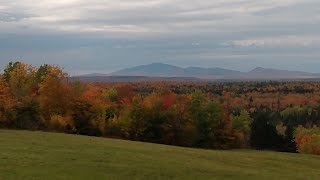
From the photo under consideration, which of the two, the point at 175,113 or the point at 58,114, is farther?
the point at 175,113

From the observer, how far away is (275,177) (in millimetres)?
34312

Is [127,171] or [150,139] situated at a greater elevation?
[127,171]

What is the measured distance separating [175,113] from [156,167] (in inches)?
1893

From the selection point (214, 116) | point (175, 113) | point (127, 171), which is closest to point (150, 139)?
point (175, 113)

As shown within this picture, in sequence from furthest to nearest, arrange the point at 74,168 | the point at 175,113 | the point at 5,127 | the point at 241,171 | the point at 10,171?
1. the point at 175,113
2. the point at 5,127
3. the point at 241,171
4. the point at 74,168
5. the point at 10,171

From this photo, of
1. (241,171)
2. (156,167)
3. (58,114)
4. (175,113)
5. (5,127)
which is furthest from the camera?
(175,113)

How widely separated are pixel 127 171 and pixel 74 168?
132 inches

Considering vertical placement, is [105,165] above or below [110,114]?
above

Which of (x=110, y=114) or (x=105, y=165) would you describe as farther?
(x=110, y=114)

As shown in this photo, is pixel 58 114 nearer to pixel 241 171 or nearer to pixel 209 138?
pixel 209 138

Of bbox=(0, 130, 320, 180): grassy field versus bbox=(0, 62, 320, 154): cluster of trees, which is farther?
bbox=(0, 62, 320, 154): cluster of trees

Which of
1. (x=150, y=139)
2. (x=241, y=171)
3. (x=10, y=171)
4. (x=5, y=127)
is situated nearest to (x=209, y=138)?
(x=150, y=139)

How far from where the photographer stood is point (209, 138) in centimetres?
7925

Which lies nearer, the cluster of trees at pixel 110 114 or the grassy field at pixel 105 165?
the grassy field at pixel 105 165
